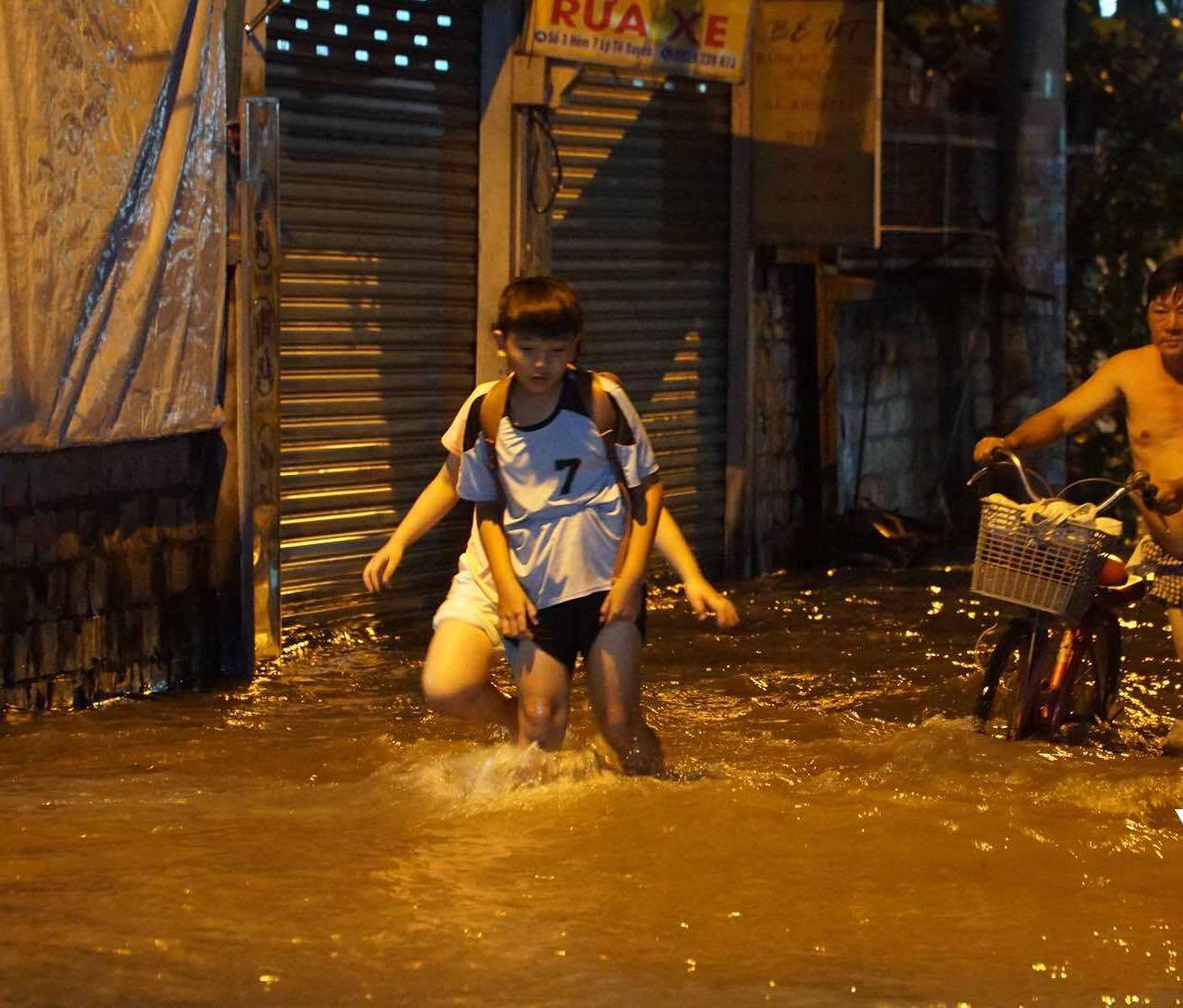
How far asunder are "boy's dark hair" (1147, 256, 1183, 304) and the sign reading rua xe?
454 centimetres

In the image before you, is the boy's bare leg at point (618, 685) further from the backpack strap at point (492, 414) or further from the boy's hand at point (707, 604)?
the backpack strap at point (492, 414)

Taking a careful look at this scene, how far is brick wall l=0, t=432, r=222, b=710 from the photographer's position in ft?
27.7

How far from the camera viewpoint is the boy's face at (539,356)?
20.4 feet

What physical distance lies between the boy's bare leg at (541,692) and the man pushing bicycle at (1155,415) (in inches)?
79.1

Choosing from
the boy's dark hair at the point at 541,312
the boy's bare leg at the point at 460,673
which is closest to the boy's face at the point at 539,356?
the boy's dark hair at the point at 541,312

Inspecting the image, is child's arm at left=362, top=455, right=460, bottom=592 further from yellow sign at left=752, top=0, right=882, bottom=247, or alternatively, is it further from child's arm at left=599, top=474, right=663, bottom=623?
yellow sign at left=752, top=0, right=882, bottom=247

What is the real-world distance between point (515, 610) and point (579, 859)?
0.76 metres

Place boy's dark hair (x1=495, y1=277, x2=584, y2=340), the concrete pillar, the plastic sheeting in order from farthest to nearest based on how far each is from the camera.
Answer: the concrete pillar → the plastic sheeting → boy's dark hair (x1=495, y1=277, x2=584, y2=340)

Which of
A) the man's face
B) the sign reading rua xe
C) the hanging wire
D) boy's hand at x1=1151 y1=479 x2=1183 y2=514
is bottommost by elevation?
boy's hand at x1=1151 y1=479 x2=1183 y2=514

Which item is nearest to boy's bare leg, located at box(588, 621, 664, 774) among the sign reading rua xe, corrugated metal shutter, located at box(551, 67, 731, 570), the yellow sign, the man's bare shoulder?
the man's bare shoulder

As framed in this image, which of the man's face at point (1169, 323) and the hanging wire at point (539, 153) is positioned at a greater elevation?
the hanging wire at point (539, 153)

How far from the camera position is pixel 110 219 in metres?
8.59

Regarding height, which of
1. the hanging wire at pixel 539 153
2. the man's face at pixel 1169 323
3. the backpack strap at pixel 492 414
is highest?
the hanging wire at pixel 539 153

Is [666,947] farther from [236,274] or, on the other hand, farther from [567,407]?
[236,274]
